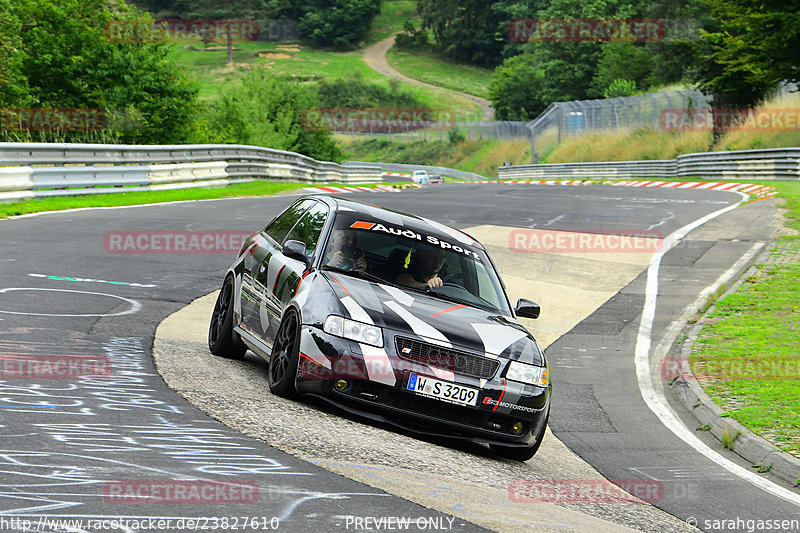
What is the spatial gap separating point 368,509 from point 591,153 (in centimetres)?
5682

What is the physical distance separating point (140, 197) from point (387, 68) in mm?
135180

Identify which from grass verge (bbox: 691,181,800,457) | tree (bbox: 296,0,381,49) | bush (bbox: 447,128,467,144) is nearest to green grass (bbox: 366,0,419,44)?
Result: tree (bbox: 296,0,381,49)

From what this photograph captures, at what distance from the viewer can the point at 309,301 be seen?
22.9 ft

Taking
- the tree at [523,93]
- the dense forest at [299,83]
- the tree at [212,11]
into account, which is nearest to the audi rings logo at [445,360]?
the dense forest at [299,83]

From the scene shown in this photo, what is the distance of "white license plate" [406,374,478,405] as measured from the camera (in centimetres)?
649

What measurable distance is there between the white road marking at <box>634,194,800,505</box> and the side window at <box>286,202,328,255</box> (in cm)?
366

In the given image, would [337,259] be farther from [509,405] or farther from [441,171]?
[441,171]

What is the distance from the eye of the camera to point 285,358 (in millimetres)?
6945

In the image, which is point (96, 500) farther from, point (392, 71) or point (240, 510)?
point (392, 71)

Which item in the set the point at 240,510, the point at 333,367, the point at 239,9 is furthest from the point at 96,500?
the point at 239,9

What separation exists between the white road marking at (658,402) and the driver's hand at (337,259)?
339 cm

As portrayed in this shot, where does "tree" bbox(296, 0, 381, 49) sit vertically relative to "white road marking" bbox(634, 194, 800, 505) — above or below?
above

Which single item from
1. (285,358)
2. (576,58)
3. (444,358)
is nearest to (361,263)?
(285,358)

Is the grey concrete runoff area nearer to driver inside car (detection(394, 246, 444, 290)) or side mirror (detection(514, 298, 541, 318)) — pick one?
side mirror (detection(514, 298, 541, 318))
